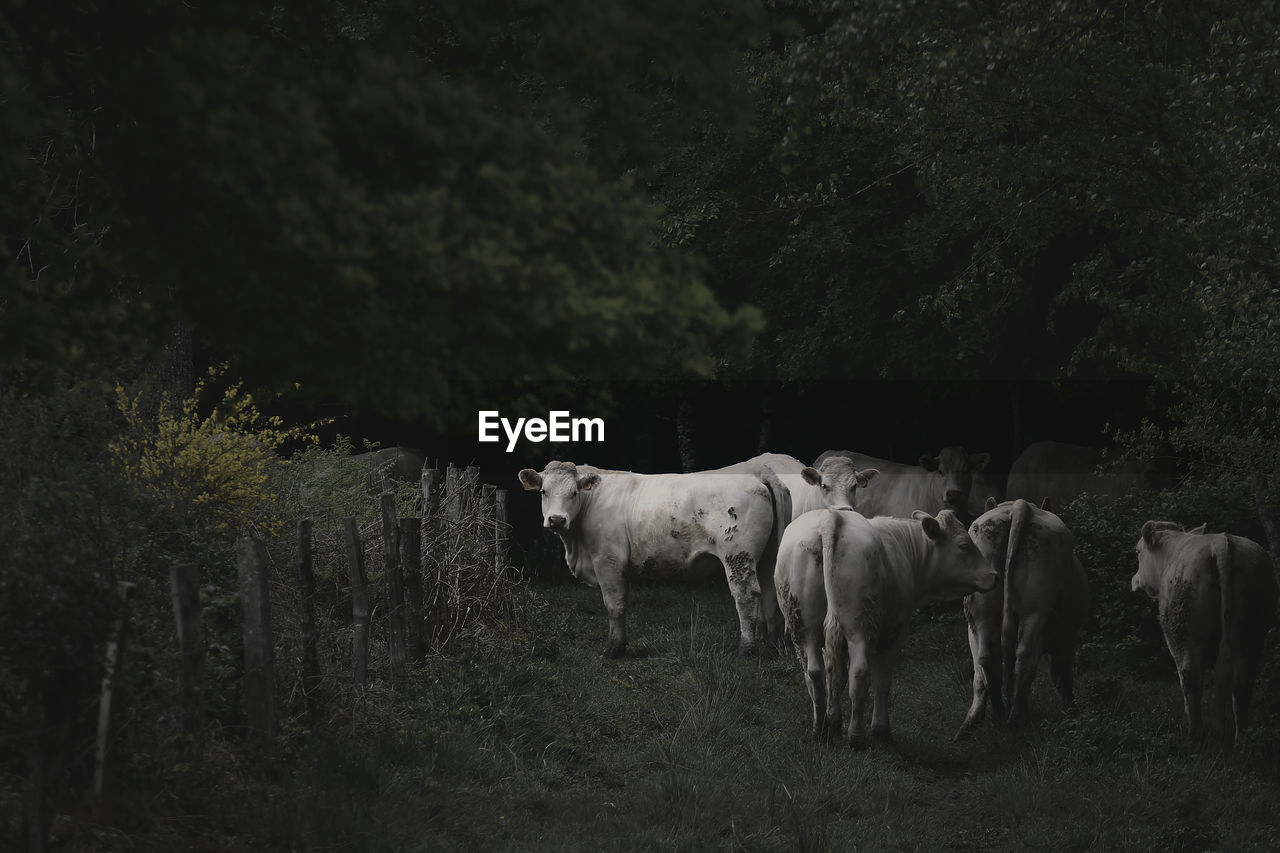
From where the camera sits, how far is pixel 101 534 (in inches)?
240

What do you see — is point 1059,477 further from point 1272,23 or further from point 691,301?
point 691,301

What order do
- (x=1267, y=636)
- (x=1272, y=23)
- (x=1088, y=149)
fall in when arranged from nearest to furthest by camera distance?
(x=1272, y=23) → (x=1267, y=636) → (x=1088, y=149)

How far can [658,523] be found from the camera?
1328 centimetres

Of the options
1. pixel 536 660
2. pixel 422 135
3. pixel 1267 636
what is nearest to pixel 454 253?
pixel 422 135

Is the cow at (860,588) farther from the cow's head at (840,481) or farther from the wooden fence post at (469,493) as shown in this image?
the wooden fence post at (469,493)

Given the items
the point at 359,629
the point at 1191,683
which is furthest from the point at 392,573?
the point at 1191,683

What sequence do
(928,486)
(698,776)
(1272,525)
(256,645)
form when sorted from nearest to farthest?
(256,645)
(698,776)
(1272,525)
(928,486)

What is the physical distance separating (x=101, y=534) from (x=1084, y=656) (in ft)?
28.9

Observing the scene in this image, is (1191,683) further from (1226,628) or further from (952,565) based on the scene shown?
(952,565)

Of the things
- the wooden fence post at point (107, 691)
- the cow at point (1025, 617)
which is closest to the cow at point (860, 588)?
the cow at point (1025, 617)

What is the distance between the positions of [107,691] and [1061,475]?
43.8ft

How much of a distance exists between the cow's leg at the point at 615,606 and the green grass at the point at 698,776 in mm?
1417

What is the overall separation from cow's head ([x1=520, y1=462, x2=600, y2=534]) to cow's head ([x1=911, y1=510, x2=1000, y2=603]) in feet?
14.6

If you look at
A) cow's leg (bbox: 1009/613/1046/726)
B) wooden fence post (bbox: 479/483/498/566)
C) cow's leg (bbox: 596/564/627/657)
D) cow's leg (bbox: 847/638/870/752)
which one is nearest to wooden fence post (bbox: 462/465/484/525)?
wooden fence post (bbox: 479/483/498/566)
